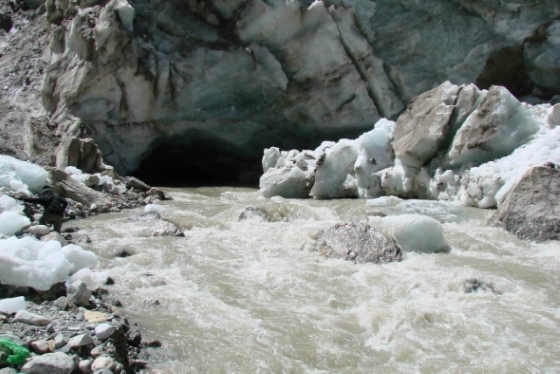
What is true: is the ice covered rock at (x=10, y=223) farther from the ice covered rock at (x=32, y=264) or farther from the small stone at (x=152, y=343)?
the small stone at (x=152, y=343)

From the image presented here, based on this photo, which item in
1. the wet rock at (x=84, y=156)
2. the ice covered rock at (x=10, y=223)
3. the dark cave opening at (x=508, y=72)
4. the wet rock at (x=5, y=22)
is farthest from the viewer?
the wet rock at (x=5, y=22)

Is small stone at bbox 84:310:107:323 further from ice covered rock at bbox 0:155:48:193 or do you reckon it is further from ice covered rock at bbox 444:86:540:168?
ice covered rock at bbox 444:86:540:168

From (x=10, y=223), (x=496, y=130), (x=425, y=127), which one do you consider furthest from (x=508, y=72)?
(x=10, y=223)

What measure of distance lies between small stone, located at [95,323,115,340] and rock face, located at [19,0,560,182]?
12.5 metres

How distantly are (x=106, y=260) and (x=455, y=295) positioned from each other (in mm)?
3953

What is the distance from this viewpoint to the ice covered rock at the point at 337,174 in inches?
487

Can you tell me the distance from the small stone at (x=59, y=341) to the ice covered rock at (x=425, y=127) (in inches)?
345

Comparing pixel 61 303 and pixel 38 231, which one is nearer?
pixel 61 303

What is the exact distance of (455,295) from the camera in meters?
5.41

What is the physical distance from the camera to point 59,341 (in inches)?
139

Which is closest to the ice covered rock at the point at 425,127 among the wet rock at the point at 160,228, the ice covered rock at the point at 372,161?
the ice covered rock at the point at 372,161

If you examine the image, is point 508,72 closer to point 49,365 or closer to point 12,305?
point 12,305

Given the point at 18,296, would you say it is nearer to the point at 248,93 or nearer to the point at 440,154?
the point at 440,154

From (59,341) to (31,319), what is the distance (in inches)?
15.1
